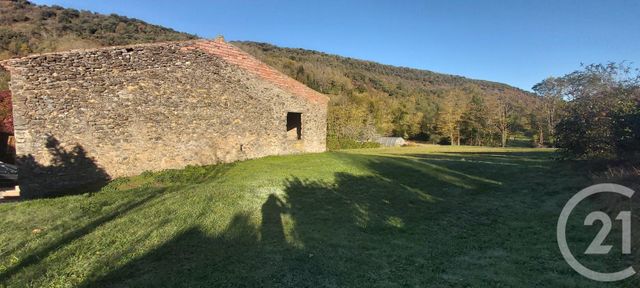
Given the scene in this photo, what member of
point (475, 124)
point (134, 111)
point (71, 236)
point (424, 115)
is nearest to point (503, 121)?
point (475, 124)

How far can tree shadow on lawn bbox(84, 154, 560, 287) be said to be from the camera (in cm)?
459

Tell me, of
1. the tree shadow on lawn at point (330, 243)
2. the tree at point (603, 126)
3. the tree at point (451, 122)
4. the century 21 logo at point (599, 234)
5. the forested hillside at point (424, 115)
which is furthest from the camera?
the tree at point (451, 122)

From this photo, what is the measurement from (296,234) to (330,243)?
71cm

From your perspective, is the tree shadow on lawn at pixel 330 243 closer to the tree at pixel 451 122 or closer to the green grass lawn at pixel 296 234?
the green grass lawn at pixel 296 234

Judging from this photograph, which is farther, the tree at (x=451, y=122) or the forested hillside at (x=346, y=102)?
the tree at (x=451, y=122)

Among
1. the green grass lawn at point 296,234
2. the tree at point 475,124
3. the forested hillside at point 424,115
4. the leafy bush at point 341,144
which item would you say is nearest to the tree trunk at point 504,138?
the forested hillside at point 424,115

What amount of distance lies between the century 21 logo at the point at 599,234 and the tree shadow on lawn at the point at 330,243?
0.93m

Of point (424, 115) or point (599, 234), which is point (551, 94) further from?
point (599, 234)

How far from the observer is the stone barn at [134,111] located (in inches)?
454

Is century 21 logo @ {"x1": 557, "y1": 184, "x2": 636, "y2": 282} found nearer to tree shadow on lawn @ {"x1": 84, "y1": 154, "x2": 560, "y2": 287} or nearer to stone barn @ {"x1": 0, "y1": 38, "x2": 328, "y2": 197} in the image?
tree shadow on lawn @ {"x1": 84, "y1": 154, "x2": 560, "y2": 287}

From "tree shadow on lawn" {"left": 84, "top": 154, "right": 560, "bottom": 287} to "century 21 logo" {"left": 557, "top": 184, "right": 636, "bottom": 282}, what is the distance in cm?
93

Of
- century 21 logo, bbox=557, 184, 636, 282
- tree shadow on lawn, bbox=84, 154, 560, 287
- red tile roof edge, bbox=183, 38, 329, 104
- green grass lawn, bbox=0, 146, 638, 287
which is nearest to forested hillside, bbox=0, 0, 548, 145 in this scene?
red tile roof edge, bbox=183, 38, 329, 104

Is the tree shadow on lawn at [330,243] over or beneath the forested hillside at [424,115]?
beneath

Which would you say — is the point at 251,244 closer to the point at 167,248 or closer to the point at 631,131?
the point at 167,248
